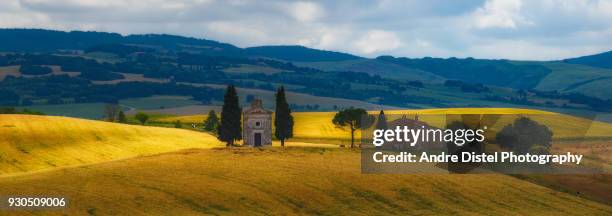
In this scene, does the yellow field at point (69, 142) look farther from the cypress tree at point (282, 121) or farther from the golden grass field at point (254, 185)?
the cypress tree at point (282, 121)

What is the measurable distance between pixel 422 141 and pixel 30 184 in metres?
63.0

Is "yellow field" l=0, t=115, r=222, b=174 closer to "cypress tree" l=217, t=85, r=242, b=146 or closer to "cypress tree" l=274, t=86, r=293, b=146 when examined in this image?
"cypress tree" l=217, t=85, r=242, b=146

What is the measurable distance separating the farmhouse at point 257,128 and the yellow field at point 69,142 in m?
7.70

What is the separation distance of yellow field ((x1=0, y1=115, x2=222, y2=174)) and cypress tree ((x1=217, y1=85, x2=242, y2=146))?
7.22 m

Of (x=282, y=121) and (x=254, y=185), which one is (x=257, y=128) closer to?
(x=282, y=121)

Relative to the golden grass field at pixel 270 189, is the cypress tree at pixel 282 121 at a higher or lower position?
higher

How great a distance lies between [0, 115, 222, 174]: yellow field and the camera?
4272 inches

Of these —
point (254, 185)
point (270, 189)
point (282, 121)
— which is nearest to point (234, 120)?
point (282, 121)

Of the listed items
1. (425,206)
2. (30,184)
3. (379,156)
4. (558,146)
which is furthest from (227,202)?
(558,146)

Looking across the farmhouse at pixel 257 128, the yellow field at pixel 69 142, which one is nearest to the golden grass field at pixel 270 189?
the yellow field at pixel 69 142

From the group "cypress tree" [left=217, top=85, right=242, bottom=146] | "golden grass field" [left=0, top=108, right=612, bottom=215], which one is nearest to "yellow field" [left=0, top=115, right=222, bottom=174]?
"golden grass field" [left=0, top=108, right=612, bottom=215]

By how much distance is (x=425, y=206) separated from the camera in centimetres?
8356

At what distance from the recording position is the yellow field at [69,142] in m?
108

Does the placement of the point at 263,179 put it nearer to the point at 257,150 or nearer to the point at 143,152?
the point at 257,150
